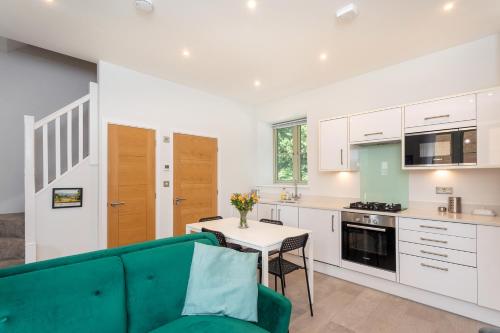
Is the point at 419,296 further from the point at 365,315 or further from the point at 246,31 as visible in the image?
the point at 246,31

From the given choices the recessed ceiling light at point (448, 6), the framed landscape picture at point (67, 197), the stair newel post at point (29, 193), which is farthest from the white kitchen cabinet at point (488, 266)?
the stair newel post at point (29, 193)

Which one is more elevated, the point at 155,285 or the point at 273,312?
the point at 155,285

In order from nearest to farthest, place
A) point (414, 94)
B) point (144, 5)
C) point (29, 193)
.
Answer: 1. point (144, 5)
2. point (29, 193)
3. point (414, 94)

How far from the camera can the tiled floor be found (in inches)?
89.7

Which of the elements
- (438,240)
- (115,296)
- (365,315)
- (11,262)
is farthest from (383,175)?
(11,262)

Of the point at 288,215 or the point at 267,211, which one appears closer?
the point at 288,215

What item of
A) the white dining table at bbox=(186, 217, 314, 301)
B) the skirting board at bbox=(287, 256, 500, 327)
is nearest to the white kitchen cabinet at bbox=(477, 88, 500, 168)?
the skirting board at bbox=(287, 256, 500, 327)

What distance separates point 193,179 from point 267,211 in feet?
4.65

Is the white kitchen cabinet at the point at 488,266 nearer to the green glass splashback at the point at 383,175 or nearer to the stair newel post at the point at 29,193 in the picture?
the green glass splashback at the point at 383,175

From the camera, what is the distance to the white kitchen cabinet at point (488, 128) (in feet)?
8.14

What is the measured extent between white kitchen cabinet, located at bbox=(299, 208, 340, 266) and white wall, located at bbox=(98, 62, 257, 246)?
1830 mm

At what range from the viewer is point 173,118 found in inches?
162

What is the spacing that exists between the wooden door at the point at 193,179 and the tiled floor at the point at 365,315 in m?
2.06

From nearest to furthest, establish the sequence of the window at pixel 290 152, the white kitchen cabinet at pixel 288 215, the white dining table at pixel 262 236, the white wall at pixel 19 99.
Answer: the white dining table at pixel 262 236
the white wall at pixel 19 99
the white kitchen cabinet at pixel 288 215
the window at pixel 290 152
